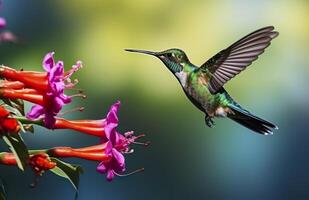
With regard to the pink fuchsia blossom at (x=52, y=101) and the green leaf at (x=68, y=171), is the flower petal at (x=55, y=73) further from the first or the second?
the green leaf at (x=68, y=171)

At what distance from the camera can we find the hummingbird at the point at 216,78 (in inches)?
58.3

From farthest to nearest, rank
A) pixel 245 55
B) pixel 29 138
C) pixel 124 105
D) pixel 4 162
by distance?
pixel 124 105
pixel 29 138
pixel 245 55
pixel 4 162

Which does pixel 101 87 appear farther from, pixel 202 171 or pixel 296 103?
pixel 296 103

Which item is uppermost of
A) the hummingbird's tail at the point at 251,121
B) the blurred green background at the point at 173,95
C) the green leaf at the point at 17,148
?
the green leaf at the point at 17,148

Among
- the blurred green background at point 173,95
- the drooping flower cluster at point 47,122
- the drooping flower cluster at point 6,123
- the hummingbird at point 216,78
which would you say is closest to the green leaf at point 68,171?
the drooping flower cluster at point 47,122

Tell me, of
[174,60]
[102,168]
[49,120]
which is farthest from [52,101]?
[174,60]

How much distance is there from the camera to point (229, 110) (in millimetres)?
1565

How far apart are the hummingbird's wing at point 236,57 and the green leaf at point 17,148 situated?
0.60 m

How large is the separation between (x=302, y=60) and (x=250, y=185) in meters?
0.75

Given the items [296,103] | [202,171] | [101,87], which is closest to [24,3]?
[101,87]

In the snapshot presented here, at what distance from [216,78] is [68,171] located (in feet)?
2.00

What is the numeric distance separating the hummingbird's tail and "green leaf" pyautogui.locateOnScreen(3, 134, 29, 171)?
67 cm

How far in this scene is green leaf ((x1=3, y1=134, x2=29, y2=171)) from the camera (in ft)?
2.90

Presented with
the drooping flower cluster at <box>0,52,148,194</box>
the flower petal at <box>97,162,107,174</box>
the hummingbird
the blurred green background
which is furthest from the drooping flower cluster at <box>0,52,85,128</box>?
the blurred green background
